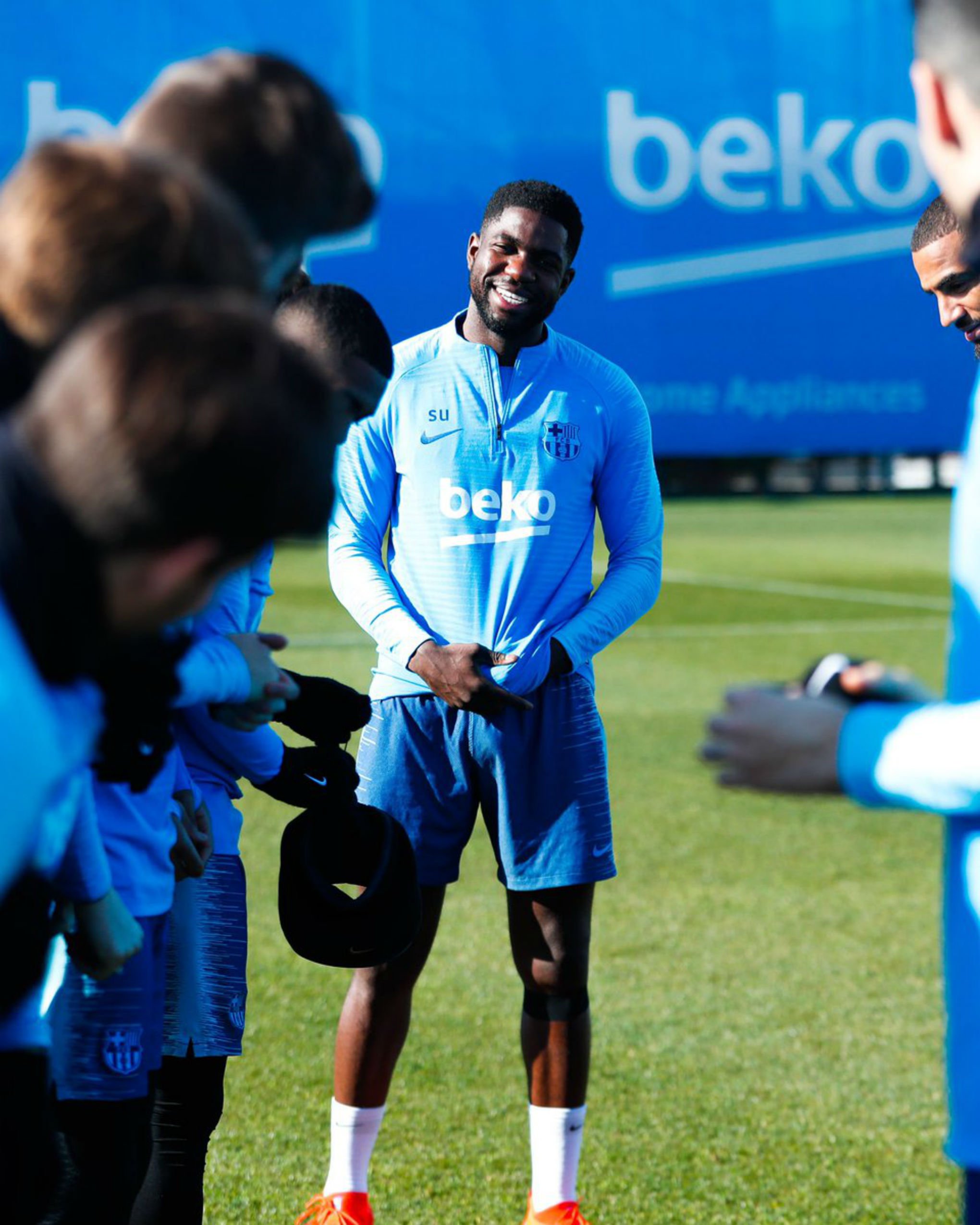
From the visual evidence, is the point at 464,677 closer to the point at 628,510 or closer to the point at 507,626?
the point at 507,626

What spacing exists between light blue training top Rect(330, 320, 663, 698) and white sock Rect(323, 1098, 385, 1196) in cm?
91

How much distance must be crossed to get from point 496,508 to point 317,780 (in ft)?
3.20

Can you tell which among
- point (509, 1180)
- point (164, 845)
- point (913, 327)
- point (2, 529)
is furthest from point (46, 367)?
point (913, 327)

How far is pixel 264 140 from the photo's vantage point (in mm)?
1603

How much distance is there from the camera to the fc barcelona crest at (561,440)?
3.46 meters

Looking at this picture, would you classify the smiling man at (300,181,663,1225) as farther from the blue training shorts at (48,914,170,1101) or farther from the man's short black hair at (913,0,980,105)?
the man's short black hair at (913,0,980,105)

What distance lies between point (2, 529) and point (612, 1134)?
10.2 ft

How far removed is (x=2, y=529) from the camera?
3.72 ft

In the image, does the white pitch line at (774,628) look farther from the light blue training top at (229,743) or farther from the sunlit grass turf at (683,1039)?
the light blue training top at (229,743)

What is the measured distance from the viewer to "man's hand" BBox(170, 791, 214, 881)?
7.81ft

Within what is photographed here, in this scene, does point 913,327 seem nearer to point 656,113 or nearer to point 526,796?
point 656,113

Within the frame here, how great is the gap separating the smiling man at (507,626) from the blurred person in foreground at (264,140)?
1747 millimetres

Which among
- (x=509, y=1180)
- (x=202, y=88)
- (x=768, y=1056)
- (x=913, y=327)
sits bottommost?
(x=509, y=1180)

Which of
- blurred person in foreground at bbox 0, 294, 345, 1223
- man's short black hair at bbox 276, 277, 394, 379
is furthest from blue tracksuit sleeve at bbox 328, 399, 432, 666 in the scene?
blurred person in foreground at bbox 0, 294, 345, 1223
